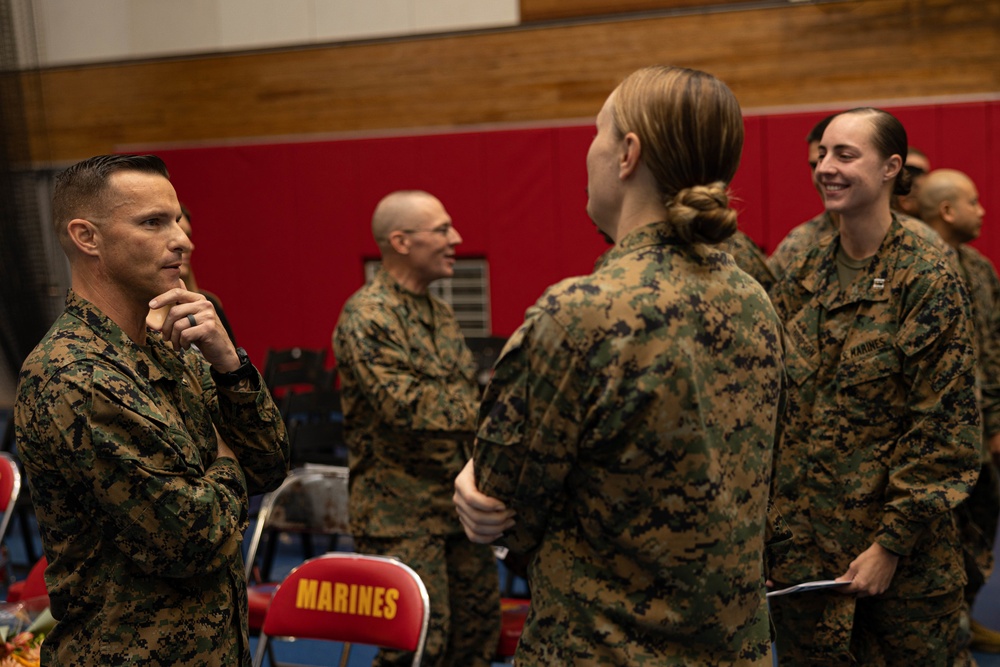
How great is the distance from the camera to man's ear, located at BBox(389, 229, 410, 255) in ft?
12.4

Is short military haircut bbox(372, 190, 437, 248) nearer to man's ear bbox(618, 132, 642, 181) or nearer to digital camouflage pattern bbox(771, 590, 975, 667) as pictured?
digital camouflage pattern bbox(771, 590, 975, 667)

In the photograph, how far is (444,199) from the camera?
8.93 m

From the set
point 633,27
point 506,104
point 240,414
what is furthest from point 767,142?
point 240,414

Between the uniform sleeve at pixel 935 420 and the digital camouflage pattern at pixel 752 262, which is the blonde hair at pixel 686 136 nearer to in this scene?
the uniform sleeve at pixel 935 420

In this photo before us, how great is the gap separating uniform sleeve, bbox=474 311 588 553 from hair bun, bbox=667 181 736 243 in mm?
236

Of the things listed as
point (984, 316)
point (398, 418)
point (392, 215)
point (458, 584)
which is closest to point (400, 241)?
point (392, 215)

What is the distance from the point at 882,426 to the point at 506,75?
6.76m

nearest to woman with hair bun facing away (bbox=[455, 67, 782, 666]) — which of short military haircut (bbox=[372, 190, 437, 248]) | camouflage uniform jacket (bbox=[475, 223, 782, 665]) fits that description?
camouflage uniform jacket (bbox=[475, 223, 782, 665])

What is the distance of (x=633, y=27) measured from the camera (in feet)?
27.3

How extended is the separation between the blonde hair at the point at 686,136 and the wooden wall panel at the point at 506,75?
685 cm

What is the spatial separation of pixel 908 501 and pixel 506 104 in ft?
22.6

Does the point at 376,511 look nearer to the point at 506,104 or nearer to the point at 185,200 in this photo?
the point at 506,104

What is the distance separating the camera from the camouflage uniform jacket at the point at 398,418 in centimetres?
345

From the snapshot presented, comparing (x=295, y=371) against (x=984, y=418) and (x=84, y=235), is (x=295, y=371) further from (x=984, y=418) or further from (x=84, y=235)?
(x=84, y=235)
